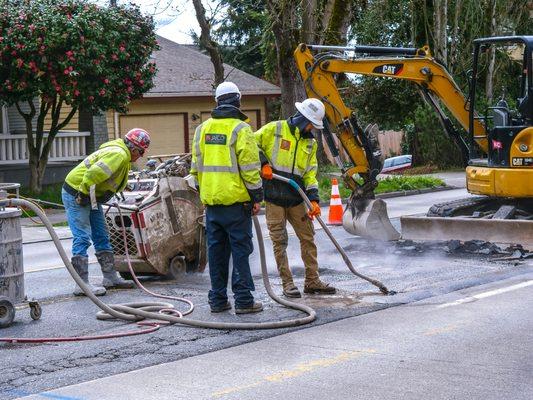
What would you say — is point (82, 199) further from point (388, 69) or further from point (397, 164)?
point (397, 164)

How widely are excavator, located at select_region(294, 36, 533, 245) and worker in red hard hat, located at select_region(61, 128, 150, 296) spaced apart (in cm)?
428

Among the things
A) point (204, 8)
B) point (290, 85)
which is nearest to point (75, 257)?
point (204, 8)

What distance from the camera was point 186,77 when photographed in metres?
33.8

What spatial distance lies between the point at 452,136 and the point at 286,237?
5788mm

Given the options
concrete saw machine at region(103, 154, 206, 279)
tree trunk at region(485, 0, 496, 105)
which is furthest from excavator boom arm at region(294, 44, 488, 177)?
tree trunk at region(485, 0, 496, 105)

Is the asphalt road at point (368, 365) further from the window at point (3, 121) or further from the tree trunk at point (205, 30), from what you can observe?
the window at point (3, 121)

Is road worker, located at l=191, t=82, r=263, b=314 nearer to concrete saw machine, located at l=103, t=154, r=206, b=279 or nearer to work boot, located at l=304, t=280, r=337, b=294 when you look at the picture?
work boot, located at l=304, t=280, r=337, b=294

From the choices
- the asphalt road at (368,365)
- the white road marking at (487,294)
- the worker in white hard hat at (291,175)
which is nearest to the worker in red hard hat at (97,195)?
the worker in white hard hat at (291,175)

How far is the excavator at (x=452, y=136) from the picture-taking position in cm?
1355

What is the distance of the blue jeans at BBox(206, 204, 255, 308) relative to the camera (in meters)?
9.08

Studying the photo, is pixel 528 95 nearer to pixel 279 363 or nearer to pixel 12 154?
pixel 279 363

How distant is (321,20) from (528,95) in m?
13.5

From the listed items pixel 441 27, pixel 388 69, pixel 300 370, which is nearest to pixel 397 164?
pixel 441 27

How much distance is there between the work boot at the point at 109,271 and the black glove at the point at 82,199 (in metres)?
0.63
